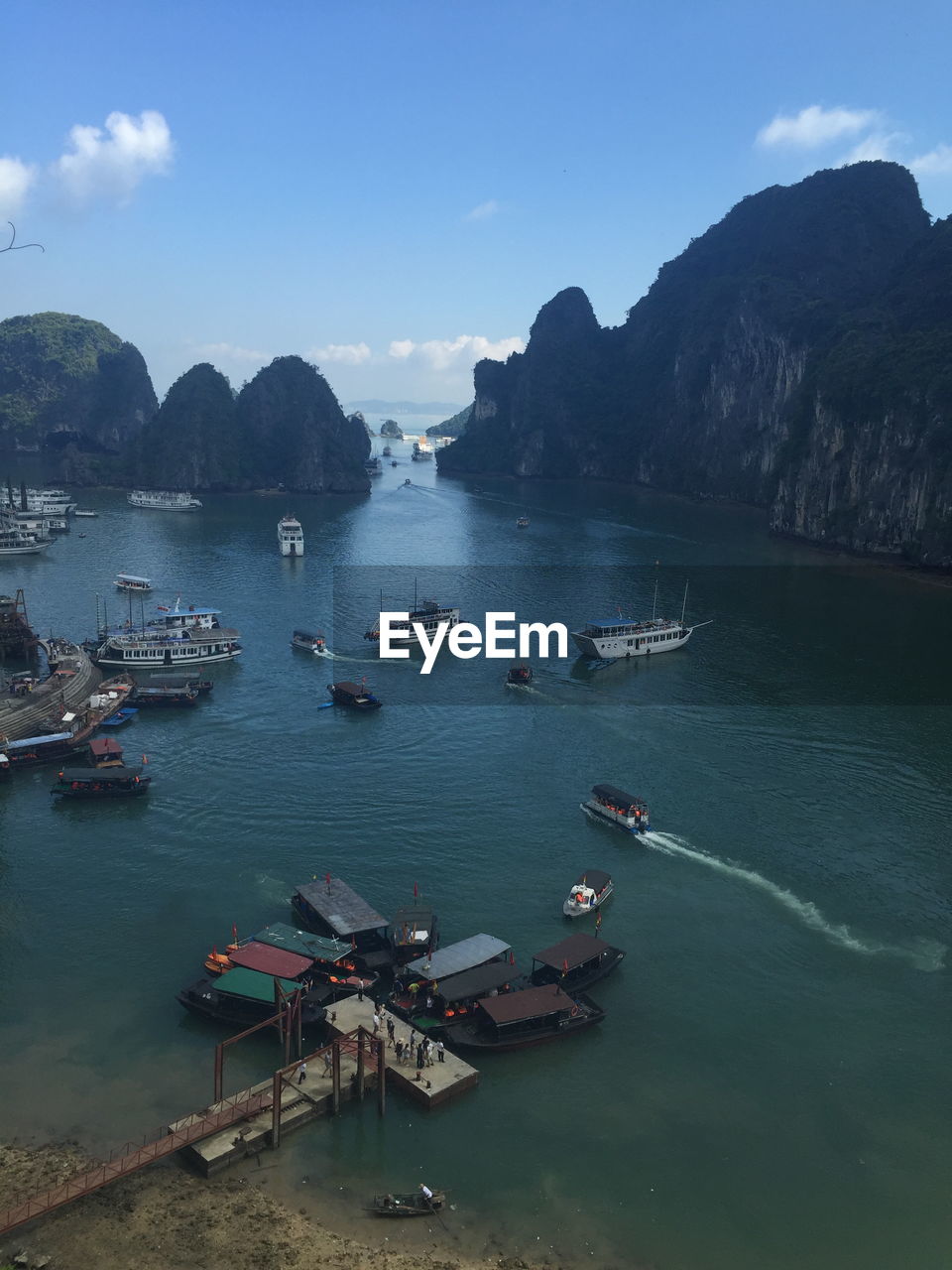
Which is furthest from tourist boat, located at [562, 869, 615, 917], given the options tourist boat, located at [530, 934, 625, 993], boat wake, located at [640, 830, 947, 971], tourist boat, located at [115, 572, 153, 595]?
tourist boat, located at [115, 572, 153, 595]

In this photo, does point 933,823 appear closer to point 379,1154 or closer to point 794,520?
point 379,1154

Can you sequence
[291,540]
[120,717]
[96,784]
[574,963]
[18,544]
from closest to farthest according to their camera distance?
[574,963] < [96,784] < [120,717] < [291,540] < [18,544]

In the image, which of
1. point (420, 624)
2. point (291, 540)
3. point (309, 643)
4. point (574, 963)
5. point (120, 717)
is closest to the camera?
point (574, 963)

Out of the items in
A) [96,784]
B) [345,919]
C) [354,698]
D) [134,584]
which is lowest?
[345,919]

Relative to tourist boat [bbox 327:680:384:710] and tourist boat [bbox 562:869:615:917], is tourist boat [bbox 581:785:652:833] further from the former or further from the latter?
tourist boat [bbox 327:680:384:710]

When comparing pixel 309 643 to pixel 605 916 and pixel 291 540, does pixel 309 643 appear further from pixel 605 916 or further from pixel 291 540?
pixel 291 540

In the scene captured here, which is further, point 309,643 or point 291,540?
point 291,540

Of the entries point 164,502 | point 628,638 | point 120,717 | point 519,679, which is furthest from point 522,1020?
point 164,502
